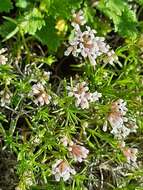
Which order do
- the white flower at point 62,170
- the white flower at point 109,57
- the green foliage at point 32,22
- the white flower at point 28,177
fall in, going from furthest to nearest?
1. the green foliage at point 32,22
2. the white flower at point 109,57
3. the white flower at point 28,177
4. the white flower at point 62,170

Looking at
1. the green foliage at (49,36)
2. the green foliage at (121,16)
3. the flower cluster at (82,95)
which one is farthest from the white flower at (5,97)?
the green foliage at (121,16)

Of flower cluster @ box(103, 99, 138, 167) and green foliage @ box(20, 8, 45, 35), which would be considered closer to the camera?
flower cluster @ box(103, 99, 138, 167)

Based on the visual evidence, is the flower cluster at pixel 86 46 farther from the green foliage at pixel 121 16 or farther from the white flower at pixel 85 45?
the green foliage at pixel 121 16

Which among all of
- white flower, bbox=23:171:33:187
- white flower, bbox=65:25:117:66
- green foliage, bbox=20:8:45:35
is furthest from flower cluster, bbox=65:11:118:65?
white flower, bbox=23:171:33:187

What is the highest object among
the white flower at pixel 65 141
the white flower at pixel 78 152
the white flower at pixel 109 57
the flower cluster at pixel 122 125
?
the white flower at pixel 109 57

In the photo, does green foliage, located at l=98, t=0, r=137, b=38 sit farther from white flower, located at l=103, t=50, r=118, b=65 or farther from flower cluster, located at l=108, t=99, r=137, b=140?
flower cluster, located at l=108, t=99, r=137, b=140

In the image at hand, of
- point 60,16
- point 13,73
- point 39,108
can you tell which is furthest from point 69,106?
point 60,16

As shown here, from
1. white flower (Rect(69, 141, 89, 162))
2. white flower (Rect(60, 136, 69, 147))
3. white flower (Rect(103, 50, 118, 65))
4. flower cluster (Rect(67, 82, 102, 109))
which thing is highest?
white flower (Rect(103, 50, 118, 65))
